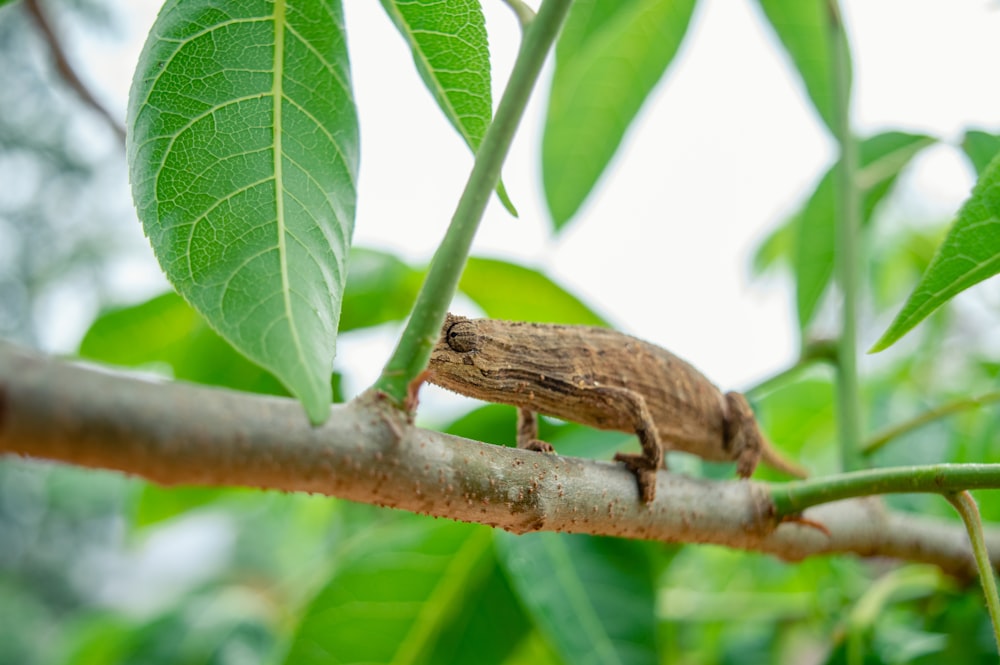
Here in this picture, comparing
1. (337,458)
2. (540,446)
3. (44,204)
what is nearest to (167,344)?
(540,446)

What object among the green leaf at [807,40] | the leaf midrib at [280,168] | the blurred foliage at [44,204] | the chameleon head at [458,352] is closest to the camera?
the leaf midrib at [280,168]

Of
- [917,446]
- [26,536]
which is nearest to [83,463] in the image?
[917,446]

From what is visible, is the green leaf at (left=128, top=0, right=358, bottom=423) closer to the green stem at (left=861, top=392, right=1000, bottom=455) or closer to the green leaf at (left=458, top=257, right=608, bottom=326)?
the green leaf at (left=458, top=257, right=608, bottom=326)

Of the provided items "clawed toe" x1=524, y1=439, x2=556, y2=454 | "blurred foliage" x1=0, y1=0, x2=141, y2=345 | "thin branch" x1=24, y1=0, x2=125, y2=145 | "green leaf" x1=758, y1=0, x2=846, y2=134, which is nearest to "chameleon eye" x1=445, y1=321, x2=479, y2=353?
"clawed toe" x1=524, y1=439, x2=556, y2=454

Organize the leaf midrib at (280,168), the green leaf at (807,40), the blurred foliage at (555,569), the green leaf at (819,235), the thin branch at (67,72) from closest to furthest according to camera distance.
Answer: the leaf midrib at (280,168) → the blurred foliage at (555,569) → the green leaf at (819,235) → the green leaf at (807,40) → the thin branch at (67,72)

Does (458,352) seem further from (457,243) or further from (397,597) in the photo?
(397,597)

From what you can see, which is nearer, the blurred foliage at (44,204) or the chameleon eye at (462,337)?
the chameleon eye at (462,337)

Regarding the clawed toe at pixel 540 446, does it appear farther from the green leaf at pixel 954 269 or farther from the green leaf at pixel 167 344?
the green leaf at pixel 167 344

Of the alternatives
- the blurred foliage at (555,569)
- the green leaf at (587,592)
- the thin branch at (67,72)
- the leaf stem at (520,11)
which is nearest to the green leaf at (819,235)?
the blurred foliage at (555,569)
